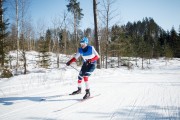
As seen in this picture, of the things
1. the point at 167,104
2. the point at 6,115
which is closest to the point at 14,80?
the point at 6,115

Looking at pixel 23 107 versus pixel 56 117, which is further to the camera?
pixel 23 107

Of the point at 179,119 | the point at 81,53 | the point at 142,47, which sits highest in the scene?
the point at 142,47

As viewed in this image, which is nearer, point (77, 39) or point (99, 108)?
point (99, 108)

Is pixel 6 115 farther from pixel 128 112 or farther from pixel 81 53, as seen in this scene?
pixel 81 53

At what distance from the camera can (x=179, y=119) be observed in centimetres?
361

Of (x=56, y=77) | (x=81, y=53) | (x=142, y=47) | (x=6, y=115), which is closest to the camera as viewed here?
(x=6, y=115)

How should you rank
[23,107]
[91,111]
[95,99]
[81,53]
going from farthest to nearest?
[81,53], [95,99], [23,107], [91,111]

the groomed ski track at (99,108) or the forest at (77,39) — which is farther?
the forest at (77,39)

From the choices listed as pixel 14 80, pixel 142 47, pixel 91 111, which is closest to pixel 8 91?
pixel 14 80

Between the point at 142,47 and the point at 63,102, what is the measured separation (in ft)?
150

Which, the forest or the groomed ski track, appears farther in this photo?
the forest

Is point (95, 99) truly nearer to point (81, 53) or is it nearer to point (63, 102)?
point (63, 102)

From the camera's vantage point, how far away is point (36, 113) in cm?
405

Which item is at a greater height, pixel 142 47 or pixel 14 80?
pixel 142 47
